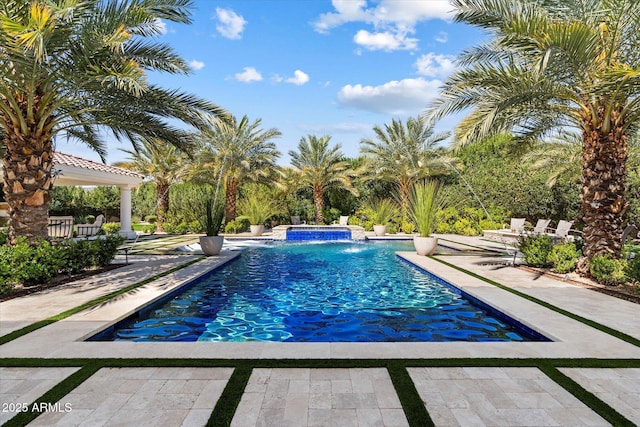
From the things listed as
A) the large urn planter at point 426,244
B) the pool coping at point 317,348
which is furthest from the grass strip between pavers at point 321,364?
the large urn planter at point 426,244

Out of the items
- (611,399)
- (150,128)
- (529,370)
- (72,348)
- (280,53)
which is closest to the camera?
(611,399)

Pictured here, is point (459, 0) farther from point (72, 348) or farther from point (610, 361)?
point (72, 348)

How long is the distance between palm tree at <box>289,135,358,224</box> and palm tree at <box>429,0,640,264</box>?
15.0 m

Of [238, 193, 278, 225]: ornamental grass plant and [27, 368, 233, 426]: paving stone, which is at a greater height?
[238, 193, 278, 225]: ornamental grass plant

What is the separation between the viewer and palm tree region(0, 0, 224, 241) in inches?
237

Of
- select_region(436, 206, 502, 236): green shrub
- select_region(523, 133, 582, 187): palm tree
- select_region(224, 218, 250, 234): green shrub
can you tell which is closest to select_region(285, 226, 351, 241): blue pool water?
select_region(224, 218, 250, 234): green shrub

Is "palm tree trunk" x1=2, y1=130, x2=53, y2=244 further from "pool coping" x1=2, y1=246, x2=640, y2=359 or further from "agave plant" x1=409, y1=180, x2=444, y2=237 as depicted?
"agave plant" x1=409, y1=180, x2=444, y2=237

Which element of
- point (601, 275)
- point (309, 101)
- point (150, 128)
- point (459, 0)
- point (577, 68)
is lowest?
point (601, 275)

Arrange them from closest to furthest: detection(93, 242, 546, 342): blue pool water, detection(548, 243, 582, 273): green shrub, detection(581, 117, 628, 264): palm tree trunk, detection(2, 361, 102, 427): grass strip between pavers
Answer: detection(2, 361, 102, 427): grass strip between pavers < detection(93, 242, 546, 342): blue pool water < detection(581, 117, 628, 264): palm tree trunk < detection(548, 243, 582, 273): green shrub

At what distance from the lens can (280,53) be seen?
58.0ft

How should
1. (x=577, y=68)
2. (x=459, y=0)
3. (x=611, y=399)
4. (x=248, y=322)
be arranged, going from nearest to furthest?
(x=611, y=399)
(x=248, y=322)
(x=577, y=68)
(x=459, y=0)

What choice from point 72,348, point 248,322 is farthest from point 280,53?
point 72,348

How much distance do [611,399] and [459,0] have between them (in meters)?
7.37

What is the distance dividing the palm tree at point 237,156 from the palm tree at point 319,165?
264 cm
